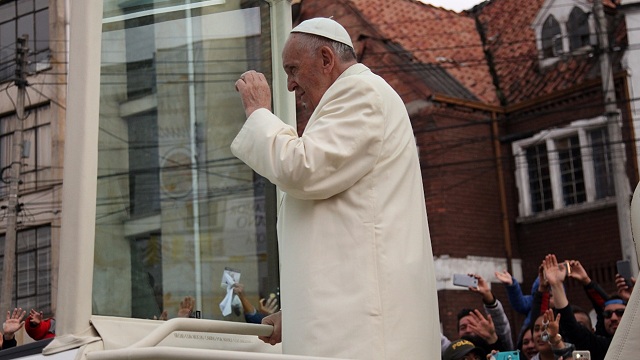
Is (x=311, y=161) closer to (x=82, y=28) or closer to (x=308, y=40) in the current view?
(x=308, y=40)

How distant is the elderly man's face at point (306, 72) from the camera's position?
3.04 meters

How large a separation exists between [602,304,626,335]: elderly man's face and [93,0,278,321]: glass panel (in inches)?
148

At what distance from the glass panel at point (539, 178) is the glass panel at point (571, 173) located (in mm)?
468

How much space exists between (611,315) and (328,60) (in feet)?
14.9

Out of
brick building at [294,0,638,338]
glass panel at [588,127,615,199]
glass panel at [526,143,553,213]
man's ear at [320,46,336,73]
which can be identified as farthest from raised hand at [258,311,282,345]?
A: glass panel at [526,143,553,213]

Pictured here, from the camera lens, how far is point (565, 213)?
24.8 m

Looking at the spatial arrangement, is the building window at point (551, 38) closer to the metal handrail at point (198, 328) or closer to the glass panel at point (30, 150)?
the glass panel at point (30, 150)

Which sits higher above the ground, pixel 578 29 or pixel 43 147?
pixel 578 29

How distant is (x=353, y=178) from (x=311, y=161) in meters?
0.14

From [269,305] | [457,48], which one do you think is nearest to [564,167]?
[457,48]

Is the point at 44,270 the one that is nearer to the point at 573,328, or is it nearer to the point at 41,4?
the point at 41,4

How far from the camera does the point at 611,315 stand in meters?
6.95

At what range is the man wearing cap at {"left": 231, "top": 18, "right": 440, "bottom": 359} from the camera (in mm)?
2705

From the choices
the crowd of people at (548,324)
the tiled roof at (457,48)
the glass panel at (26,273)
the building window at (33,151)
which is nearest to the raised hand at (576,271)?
the crowd of people at (548,324)
